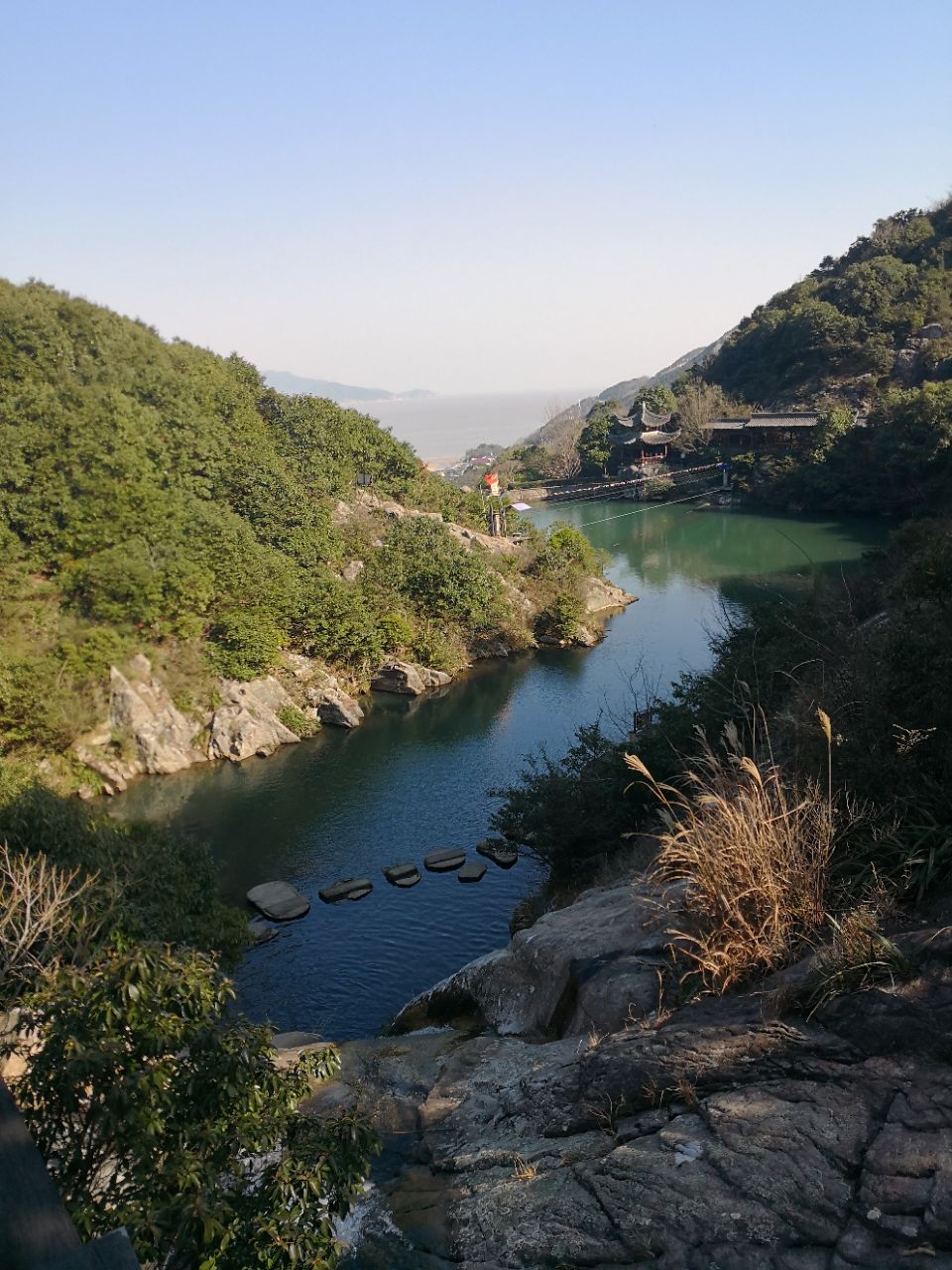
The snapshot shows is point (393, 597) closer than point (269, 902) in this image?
No

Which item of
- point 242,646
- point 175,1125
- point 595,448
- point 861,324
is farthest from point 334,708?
point 861,324

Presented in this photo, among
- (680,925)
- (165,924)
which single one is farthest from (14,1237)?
(165,924)

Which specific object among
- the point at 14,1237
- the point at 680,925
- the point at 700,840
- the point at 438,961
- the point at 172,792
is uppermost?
the point at 14,1237

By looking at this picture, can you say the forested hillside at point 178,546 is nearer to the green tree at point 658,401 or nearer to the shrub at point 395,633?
the shrub at point 395,633

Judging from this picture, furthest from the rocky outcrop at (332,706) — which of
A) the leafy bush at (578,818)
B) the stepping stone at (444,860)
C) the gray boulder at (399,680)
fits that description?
the leafy bush at (578,818)

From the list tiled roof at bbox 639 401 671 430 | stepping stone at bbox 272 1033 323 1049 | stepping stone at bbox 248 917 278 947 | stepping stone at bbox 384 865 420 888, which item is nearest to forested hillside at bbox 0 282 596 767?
stepping stone at bbox 248 917 278 947

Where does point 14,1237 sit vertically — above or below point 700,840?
above

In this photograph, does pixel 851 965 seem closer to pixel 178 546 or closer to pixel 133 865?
pixel 133 865

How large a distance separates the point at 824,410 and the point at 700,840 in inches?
1732

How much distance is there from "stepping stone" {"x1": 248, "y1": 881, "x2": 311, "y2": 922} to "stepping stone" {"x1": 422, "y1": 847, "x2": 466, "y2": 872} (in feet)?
6.87

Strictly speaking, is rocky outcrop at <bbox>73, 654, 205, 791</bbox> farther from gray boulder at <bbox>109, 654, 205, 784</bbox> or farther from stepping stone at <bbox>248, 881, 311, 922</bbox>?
stepping stone at <bbox>248, 881, 311, 922</bbox>

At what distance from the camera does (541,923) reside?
8.03m

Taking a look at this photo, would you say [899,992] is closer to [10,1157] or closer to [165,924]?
[10,1157]

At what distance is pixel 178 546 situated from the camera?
67.7 ft
